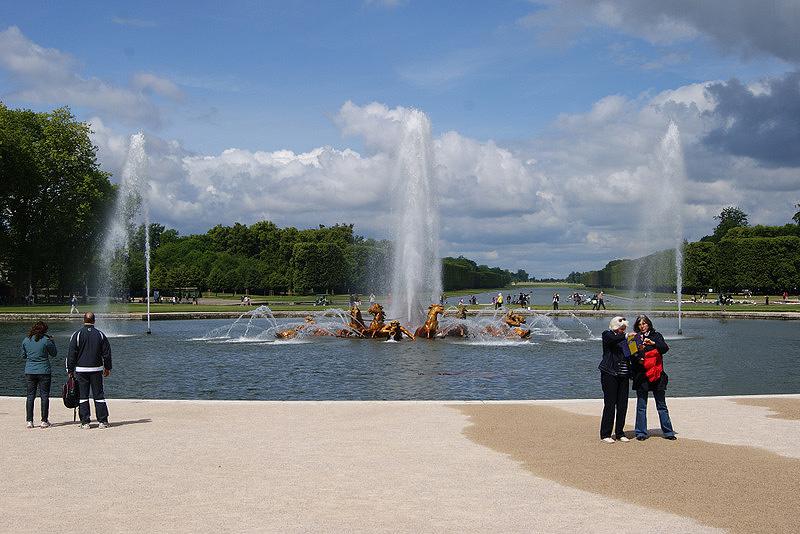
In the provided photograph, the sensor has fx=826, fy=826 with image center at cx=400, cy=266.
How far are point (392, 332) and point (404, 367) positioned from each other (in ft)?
33.0

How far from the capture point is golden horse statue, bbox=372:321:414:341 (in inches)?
1371

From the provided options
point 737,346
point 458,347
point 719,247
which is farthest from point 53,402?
point 719,247

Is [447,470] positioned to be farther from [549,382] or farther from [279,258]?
[279,258]

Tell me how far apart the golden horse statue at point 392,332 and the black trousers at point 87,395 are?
22178 mm

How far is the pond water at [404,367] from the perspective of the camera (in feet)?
65.4

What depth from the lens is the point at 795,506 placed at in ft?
26.6

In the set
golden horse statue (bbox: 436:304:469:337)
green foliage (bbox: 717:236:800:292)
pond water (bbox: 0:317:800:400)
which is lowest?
pond water (bbox: 0:317:800:400)

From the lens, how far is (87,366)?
42.3 feet

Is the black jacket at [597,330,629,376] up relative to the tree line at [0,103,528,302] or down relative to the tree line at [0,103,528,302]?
down

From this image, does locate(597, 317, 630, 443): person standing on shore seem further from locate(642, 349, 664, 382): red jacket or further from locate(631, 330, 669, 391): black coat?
locate(642, 349, 664, 382): red jacket

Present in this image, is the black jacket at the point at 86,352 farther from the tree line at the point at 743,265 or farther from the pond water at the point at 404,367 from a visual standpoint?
the tree line at the point at 743,265

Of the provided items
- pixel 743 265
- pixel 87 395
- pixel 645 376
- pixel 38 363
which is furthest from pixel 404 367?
pixel 743 265

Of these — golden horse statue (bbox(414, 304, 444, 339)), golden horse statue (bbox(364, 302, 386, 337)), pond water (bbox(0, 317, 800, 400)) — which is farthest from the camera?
golden horse statue (bbox(364, 302, 386, 337))

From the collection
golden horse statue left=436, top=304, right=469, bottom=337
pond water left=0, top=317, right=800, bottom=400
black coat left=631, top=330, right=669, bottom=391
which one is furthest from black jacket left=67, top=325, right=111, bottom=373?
golden horse statue left=436, top=304, right=469, bottom=337
